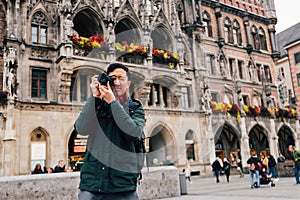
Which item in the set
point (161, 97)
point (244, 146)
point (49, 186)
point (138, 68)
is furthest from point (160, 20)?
point (49, 186)

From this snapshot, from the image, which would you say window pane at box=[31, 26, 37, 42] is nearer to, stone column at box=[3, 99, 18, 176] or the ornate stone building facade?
the ornate stone building facade

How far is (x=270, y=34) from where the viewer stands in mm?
33344

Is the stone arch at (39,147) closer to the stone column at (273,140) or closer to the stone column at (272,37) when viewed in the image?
the stone column at (273,140)

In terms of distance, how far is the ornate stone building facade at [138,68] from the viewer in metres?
16.0

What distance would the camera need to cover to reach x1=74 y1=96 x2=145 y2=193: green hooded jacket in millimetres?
1950

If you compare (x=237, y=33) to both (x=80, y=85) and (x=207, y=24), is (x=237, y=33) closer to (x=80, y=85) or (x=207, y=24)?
(x=207, y=24)

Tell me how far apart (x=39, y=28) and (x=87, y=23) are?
3.22 meters

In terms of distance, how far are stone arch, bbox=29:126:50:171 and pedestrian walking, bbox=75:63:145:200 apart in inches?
633

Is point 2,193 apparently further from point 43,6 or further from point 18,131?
point 43,6

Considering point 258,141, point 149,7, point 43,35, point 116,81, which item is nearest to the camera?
point 116,81

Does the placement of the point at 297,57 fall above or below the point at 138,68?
above

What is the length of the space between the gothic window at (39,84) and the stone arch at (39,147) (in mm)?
2183

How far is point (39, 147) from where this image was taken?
56.1ft

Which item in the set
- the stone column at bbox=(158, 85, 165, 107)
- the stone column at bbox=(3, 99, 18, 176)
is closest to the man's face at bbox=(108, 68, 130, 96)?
the stone column at bbox=(158, 85, 165, 107)
